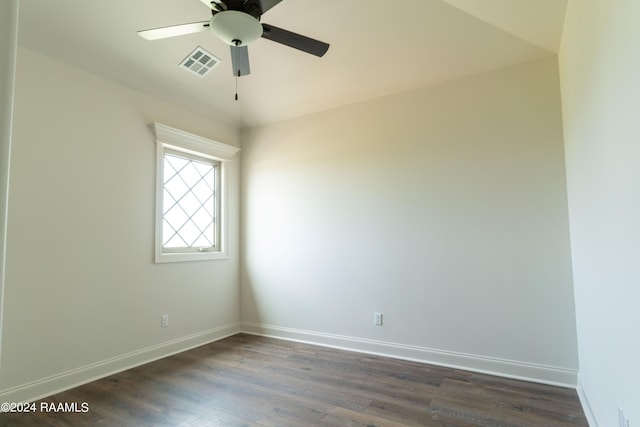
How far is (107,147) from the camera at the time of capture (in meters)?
3.02

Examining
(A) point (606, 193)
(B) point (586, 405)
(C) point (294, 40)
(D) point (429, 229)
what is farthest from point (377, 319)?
(C) point (294, 40)

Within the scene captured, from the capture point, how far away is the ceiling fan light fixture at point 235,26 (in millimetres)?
1874

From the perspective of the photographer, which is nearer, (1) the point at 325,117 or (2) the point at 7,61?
(2) the point at 7,61

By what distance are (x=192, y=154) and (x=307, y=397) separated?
2.82 m

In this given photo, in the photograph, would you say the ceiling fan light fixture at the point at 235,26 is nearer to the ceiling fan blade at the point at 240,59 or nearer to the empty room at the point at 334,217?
the empty room at the point at 334,217

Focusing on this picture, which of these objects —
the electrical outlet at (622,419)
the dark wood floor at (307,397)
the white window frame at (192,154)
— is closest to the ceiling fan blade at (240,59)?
the white window frame at (192,154)

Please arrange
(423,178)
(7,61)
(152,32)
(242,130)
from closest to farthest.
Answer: (7,61) < (152,32) < (423,178) < (242,130)

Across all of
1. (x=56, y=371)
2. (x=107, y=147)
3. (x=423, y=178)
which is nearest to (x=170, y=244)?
(x=107, y=147)

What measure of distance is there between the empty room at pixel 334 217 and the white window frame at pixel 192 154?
41 millimetres

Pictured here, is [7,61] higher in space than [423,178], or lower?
lower

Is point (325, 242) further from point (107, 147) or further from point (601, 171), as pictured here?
point (601, 171)

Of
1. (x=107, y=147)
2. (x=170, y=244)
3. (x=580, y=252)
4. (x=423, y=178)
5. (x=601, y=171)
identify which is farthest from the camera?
(x=170, y=244)

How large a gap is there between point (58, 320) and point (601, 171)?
367cm

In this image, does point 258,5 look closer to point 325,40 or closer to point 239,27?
point 239,27
